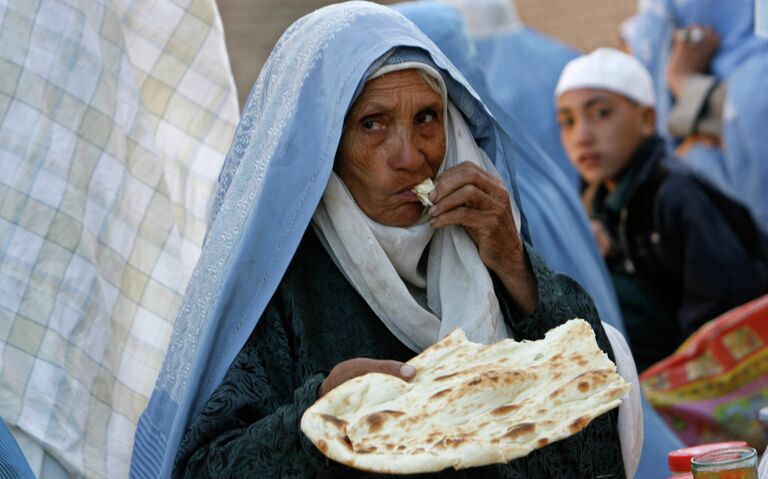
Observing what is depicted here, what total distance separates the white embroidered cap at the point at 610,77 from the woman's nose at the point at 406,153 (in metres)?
3.85

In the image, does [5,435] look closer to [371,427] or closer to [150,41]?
[371,427]

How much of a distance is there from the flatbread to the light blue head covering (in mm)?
431

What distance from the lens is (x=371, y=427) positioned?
2.54 metres

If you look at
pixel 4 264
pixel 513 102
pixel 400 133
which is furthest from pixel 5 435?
pixel 513 102

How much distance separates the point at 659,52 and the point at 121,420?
212 inches

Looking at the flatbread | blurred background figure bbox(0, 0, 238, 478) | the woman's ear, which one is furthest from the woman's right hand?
the woman's ear

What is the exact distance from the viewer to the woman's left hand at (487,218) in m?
2.99

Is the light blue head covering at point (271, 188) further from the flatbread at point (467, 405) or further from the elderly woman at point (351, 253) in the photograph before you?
the flatbread at point (467, 405)

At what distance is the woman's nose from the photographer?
304 cm

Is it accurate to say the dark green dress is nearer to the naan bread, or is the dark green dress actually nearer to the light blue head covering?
the light blue head covering

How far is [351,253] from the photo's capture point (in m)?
3.02

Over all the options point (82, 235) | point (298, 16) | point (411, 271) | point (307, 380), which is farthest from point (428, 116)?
point (298, 16)

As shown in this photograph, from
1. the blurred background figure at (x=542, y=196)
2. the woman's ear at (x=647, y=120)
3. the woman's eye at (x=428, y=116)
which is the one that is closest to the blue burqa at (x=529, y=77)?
the woman's ear at (x=647, y=120)

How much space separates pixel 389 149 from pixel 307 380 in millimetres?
553
